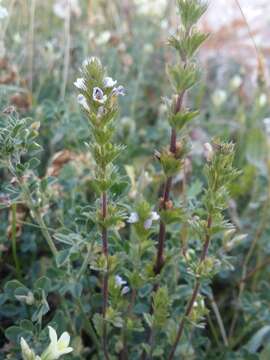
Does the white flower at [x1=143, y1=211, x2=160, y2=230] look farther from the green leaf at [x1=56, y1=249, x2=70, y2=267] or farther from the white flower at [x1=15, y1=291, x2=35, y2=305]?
the white flower at [x1=15, y1=291, x2=35, y2=305]

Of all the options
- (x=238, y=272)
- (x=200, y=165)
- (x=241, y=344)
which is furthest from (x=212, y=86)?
(x=241, y=344)

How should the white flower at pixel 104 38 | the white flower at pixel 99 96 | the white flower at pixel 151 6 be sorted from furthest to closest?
1. the white flower at pixel 151 6
2. the white flower at pixel 104 38
3. the white flower at pixel 99 96

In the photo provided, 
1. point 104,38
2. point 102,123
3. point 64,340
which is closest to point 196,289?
point 64,340

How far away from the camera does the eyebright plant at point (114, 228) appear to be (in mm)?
970

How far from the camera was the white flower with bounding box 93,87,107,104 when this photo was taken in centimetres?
92

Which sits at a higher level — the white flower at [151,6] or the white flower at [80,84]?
the white flower at [151,6]

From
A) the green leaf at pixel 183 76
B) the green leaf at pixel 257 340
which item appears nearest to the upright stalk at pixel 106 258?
the green leaf at pixel 183 76

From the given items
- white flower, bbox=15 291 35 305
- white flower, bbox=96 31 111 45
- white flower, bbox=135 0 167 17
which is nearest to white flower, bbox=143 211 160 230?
white flower, bbox=15 291 35 305

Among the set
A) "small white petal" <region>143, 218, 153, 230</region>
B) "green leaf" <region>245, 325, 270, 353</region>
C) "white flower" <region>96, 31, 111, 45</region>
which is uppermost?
"white flower" <region>96, 31, 111, 45</region>

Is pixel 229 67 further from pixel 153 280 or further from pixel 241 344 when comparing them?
pixel 153 280

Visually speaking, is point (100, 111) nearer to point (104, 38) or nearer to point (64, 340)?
point (64, 340)

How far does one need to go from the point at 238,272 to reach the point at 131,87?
972mm

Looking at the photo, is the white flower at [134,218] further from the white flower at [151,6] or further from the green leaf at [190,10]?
the white flower at [151,6]

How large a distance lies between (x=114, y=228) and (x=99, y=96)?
342 mm
